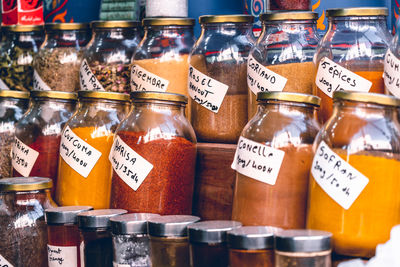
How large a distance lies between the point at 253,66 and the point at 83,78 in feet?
1.64

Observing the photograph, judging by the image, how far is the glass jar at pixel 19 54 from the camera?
180 cm

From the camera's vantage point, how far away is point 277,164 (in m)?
0.93

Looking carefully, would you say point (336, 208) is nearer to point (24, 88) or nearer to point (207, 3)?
point (207, 3)

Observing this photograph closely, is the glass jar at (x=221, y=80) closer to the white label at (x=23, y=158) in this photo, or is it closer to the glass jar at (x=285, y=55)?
the glass jar at (x=285, y=55)

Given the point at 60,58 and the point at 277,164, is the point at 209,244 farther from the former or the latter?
the point at 60,58

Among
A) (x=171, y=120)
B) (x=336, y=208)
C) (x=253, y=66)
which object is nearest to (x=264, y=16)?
(x=253, y=66)

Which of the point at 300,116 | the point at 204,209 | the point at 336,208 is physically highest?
the point at 300,116

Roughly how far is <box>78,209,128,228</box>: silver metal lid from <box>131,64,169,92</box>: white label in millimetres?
347

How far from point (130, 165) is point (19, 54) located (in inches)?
33.7

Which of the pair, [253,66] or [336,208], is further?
[253,66]

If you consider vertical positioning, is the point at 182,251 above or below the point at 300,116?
below

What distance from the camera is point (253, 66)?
119 cm

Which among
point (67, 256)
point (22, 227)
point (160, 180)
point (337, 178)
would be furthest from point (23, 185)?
point (337, 178)

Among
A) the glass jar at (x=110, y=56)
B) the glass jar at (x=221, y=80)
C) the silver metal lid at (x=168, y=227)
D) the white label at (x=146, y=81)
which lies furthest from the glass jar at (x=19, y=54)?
the silver metal lid at (x=168, y=227)
